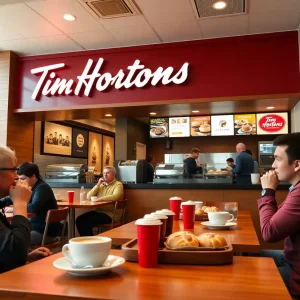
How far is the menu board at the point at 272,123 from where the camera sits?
25.1 ft

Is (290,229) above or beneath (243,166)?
beneath

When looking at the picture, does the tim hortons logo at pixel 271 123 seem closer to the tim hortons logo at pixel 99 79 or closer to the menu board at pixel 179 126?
the menu board at pixel 179 126

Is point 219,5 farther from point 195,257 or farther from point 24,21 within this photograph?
point 195,257

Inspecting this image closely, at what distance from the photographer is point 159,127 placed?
850 cm

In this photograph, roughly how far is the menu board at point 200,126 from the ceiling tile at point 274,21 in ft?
10.5

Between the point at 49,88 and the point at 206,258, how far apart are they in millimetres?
5356

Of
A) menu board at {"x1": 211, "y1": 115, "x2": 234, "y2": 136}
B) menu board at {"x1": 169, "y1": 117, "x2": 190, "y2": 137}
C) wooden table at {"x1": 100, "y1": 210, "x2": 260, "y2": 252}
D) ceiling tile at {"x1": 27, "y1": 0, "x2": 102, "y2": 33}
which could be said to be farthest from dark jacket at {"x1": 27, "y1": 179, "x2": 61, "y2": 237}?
menu board at {"x1": 211, "y1": 115, "x2": 234, "y2": 136}

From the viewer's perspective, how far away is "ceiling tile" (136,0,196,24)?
14.1 feet

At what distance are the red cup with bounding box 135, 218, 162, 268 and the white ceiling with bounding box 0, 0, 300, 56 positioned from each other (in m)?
3.69

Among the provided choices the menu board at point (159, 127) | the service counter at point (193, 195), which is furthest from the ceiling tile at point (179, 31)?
the menu board at point (159, 127)

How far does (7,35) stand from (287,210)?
16.8ft

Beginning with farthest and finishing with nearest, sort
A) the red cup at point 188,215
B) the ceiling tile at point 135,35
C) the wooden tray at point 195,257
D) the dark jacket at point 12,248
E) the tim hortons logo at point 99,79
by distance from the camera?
1. the tim hortons logo at point 99,79
2. the ceiling tile at point 135,35
3. the red cup at point 188,215
4. the dark jacket at point 12,248
5. the wooden tray at point 195,257

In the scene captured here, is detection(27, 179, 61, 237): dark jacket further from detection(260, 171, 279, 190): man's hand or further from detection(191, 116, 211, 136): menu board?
detection(191, 116, 211, 136): menu board

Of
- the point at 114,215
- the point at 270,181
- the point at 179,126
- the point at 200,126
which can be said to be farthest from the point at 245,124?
the point at 270,181
